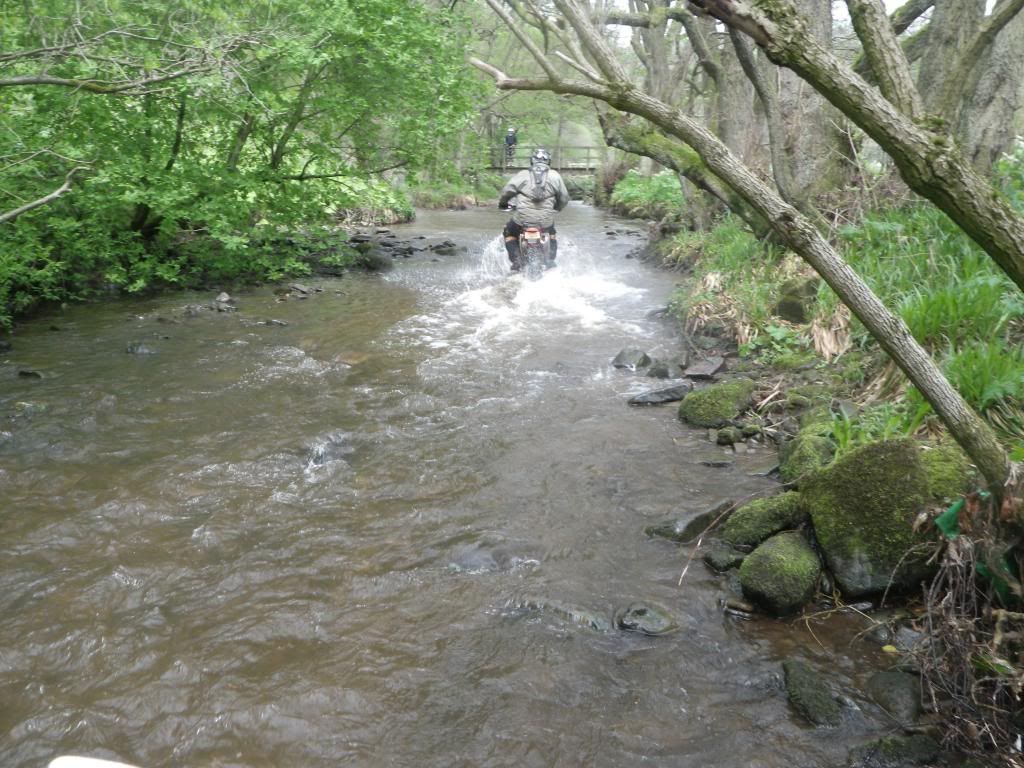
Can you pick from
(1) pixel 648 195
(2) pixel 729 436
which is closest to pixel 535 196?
(2) pixel 729 436

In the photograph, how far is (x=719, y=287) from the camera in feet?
33.3

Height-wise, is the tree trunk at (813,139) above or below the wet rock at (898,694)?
above

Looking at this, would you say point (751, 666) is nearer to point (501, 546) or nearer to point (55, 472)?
point (501, 546)

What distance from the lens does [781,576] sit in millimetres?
3969

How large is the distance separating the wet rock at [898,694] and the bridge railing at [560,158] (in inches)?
1339

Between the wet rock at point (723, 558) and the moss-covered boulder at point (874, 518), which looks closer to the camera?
the moss-covered boulder at point (874, 518)

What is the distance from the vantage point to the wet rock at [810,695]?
10.5 ft

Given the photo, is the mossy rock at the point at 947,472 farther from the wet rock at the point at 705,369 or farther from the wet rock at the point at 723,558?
the wet rock at the point at 705,369

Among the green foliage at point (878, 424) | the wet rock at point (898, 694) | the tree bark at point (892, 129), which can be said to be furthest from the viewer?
the green foliage at point (878, 424)

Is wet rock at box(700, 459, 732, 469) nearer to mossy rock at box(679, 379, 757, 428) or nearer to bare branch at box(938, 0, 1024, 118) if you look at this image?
mossy rock at box(679, 379, 757, 428)

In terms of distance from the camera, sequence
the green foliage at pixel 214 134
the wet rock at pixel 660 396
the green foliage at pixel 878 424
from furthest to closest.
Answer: the green foliage at pixel 214 134 → the wet rock at pixel 660 396 → the green foliage at pixel 878 424

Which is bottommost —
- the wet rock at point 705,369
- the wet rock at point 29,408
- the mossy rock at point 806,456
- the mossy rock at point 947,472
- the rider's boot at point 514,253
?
the wet rock at point 29,408

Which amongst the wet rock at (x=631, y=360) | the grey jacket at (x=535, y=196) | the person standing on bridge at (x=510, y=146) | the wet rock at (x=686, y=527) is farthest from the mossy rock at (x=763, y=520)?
the person standing on bridge at (x=510, y=146)

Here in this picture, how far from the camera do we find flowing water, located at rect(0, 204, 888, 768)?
3.21m
